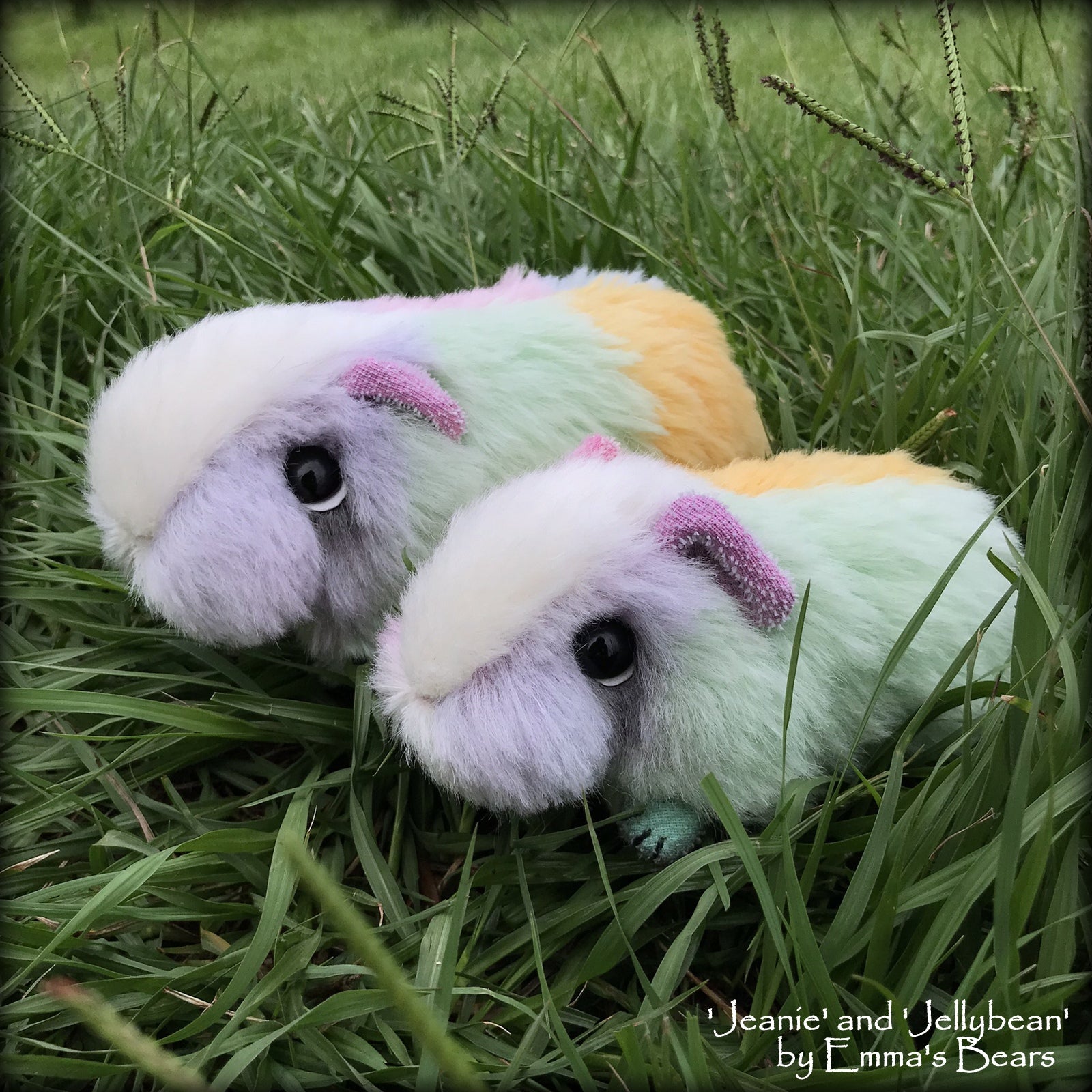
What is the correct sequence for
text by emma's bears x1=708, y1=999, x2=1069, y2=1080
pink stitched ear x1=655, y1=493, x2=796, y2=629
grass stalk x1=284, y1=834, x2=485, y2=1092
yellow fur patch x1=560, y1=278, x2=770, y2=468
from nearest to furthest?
grass stalk x1=284, y1=834, x2=485, y2=1092, text by emma's bears x1=708, y1=999, x2=1069, y2=1080, pink stitched ear x1=655, y1=493, x2=796, y2=629, yellow fur patch x1=560, y1=278, x2=770, y2=468

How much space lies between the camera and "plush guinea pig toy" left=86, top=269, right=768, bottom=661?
77 centimetres

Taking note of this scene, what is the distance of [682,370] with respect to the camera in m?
0.98

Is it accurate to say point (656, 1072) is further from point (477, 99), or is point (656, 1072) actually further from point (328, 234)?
point (477, 99)

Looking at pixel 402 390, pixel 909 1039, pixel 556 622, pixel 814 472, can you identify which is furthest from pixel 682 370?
pixel 909 1039

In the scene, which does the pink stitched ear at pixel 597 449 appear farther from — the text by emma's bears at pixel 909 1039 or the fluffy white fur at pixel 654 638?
the text by emma's bears at pixel 909 1039

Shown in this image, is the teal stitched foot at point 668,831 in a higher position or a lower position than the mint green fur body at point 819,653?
lower

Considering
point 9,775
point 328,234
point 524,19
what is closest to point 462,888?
point 9,775

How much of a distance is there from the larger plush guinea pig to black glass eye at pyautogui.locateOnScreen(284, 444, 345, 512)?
0.53 feet

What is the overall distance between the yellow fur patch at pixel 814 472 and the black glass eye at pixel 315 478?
0.34 meters

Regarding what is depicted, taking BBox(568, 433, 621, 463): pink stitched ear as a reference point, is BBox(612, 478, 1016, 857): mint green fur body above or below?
below

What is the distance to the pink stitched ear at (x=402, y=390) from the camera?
81 centimetres

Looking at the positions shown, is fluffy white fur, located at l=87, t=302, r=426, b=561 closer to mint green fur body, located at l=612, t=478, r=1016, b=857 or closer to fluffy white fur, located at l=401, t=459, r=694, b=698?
fluffy white fur, located at l=401, t=459, r=694, b=698

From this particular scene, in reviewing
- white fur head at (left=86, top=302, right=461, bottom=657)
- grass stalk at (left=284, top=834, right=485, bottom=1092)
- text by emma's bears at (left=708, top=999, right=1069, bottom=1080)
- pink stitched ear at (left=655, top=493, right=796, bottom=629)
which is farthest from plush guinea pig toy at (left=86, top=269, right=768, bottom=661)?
grass stalk at (left=284, top=834, right=485, bottom=1092)

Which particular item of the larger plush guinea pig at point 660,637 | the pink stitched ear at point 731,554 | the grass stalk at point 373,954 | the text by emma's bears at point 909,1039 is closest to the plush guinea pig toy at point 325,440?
the larger plush guinea pig at point 660,637
